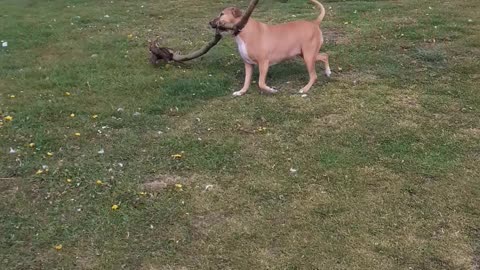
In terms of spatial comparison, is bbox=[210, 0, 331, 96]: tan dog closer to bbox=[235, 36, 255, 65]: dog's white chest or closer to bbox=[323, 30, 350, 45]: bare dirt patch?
bbox=[235, 36, 255, 65]: dog's white chest

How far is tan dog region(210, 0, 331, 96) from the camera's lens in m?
6.40

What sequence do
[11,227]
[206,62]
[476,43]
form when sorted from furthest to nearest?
[476,43] → [206,62] → [11,227]

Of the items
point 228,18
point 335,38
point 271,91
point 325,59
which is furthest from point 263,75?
point 335,38

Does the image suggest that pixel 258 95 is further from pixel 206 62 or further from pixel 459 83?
pixel 459 83

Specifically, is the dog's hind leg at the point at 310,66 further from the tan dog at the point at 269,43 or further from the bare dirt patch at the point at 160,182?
the bare dirt patch at the point at 160,182

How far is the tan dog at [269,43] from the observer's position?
21.0 ft

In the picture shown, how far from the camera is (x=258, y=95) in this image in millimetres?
6547

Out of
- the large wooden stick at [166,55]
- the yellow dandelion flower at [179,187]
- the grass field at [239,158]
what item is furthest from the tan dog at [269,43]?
the yellow dandelion flower at [179,187]

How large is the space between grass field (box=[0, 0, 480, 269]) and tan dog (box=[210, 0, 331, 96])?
277 millimetres

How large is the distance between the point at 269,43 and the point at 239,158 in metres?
1.74

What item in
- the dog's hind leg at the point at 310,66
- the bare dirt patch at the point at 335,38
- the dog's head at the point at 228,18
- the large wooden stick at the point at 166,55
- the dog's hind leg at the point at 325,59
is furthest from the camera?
the bare dirt patch at the point at 335,38

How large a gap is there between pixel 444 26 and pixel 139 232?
21.3 feet

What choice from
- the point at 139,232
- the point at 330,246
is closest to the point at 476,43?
the point at 330,246

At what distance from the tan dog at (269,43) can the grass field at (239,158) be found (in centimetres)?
28
